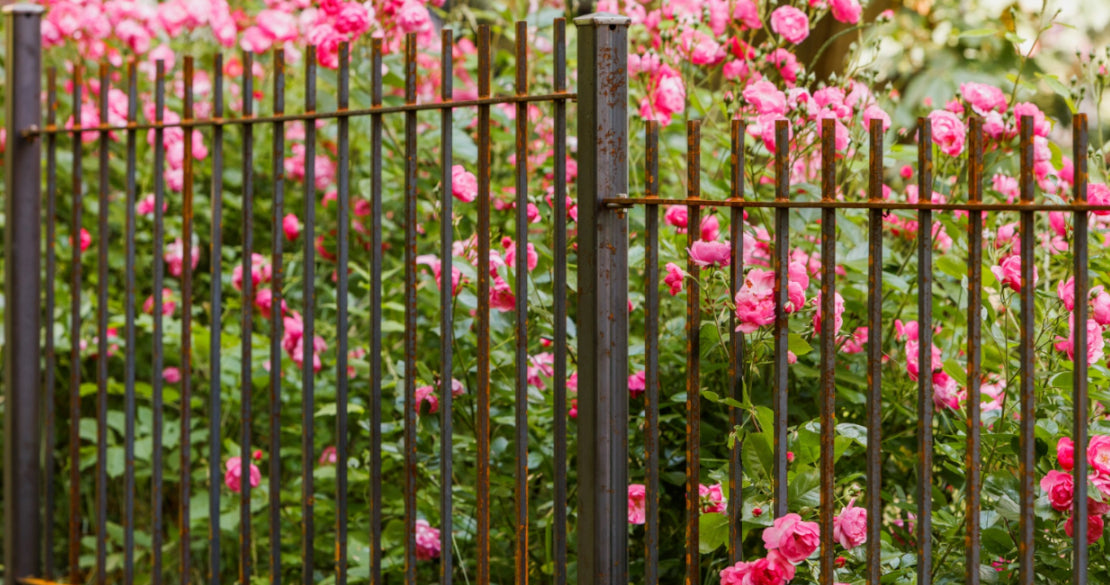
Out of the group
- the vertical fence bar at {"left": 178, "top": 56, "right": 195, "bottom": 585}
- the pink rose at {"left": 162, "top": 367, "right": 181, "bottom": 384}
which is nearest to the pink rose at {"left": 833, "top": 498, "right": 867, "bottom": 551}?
the vertical fence bar at {"left": 178, "top": 56, "right": 195, "bottom": 585}

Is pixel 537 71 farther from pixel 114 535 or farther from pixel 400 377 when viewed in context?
pixel 114 535

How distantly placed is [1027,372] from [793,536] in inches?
15.8

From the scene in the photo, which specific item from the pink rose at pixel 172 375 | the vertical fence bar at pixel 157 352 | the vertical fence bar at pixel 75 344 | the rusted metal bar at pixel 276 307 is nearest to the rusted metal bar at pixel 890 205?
the rusted metal bar at pixel 276 307

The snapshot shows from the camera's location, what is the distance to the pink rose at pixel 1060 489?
1585mm

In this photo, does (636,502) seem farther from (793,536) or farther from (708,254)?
(708,254)

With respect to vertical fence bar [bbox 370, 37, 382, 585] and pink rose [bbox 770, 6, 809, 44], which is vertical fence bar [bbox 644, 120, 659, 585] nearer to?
vertical fence bar [bbox 370, 37, 382, 585]

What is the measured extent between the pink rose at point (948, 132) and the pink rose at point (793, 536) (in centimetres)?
74

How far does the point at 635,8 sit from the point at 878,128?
53.6 inches

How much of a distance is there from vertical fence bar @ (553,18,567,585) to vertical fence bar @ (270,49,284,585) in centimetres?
61

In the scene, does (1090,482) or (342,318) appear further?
(342,318)

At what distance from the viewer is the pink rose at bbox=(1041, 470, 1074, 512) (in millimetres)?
1585

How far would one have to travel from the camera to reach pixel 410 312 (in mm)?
1929

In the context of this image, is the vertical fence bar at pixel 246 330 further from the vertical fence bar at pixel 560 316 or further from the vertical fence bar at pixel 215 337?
the vertical fence bar at pixel 560 316

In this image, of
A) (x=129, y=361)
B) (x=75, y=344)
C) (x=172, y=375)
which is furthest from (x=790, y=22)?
(x=172, y=375)
